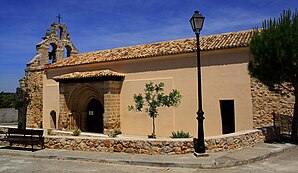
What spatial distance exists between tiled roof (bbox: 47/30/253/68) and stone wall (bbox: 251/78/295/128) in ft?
7.16

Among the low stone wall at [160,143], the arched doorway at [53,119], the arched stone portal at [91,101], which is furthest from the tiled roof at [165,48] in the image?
the low stone wall at [160,143]

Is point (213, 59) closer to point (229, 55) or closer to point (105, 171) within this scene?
point (229, 55)

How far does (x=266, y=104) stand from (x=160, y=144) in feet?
21.3

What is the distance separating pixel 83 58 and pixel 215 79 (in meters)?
10.2

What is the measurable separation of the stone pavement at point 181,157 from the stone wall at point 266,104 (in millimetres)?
3190

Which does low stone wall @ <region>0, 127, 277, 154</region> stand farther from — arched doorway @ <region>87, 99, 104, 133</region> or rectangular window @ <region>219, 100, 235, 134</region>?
arched doorway @ <region>87, 99, 104, 133</region>

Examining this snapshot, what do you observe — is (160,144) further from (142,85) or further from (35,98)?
(35,98)

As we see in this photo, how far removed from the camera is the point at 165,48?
52.0ft

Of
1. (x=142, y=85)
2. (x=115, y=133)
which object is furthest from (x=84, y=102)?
(x=142, y=85)

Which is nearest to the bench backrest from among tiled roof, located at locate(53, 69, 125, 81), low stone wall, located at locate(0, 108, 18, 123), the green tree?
tiled roof, located at locate(53, 69, 125, 81)

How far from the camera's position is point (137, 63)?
16.2 m

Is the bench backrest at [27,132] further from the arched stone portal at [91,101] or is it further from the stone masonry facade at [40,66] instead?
the stone masonry facade at [40,66]

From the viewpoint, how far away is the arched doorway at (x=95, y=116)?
18.1m

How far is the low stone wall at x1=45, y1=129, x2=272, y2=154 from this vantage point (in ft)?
27.0
